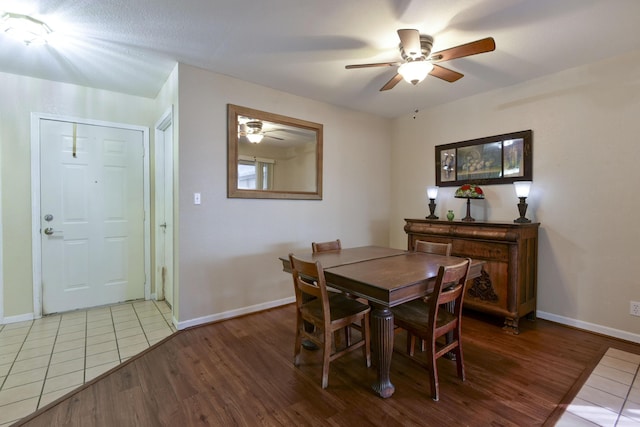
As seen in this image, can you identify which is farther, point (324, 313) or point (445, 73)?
point (445, 73)

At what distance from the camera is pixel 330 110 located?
382cm

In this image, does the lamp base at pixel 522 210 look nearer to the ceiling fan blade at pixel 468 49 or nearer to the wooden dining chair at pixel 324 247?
the ceiling fan blade at pixel 468 49

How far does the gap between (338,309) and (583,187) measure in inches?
103

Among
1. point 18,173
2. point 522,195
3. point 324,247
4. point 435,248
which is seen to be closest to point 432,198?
point 522,195

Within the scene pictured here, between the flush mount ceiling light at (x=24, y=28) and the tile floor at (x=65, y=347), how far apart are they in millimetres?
2392

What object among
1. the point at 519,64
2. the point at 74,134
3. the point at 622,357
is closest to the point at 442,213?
the point at 519,64

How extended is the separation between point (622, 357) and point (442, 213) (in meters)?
2.09


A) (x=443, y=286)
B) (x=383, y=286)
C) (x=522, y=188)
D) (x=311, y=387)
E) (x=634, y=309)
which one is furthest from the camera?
(x=522, y=188)

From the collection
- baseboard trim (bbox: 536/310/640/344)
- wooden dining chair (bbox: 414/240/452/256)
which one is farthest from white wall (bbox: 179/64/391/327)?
baseboard trim (bbox: 536/310/640/344)

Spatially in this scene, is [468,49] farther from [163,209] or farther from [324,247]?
[163,209]

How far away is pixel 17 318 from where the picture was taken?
290cm

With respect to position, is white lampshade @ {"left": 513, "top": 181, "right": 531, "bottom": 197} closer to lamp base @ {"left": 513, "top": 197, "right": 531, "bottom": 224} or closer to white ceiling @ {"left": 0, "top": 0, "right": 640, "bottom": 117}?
lamp base @ {"left": 513, "top": 197, "right": 531, "bottom": 224}

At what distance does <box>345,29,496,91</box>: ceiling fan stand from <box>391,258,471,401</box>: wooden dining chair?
1.38 metres

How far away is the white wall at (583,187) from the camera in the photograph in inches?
100
